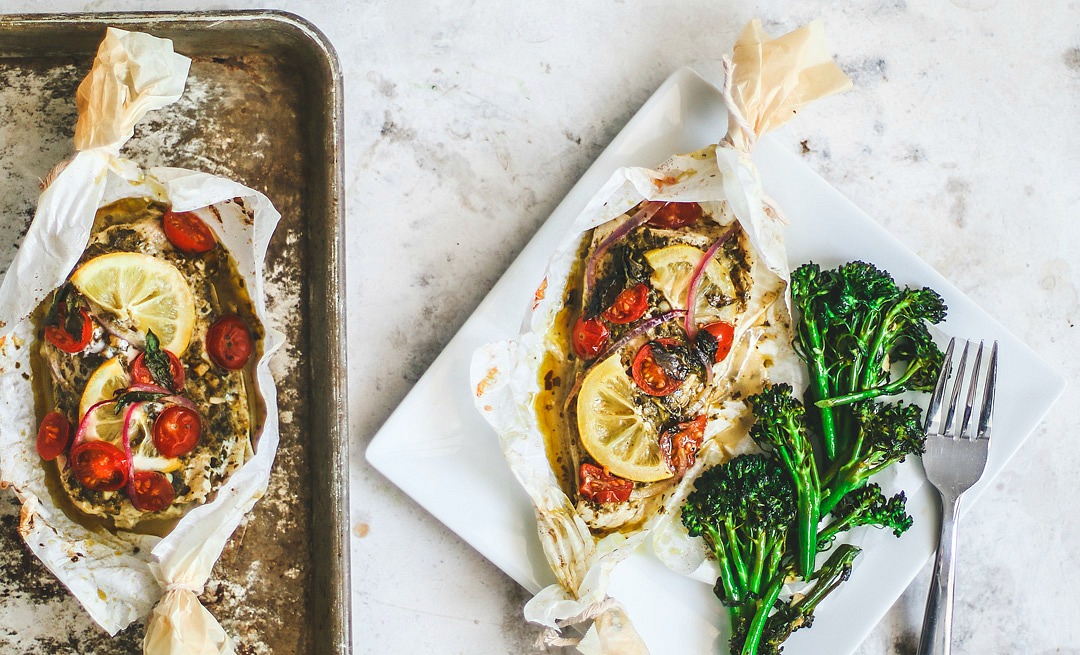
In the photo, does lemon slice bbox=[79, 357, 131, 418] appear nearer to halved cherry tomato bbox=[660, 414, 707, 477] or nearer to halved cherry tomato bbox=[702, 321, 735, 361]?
halved cherry tomato bbox=[660, 414, 707, 477]

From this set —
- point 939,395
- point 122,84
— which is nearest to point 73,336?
point 122,84

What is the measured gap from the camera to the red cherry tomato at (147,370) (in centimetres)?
218

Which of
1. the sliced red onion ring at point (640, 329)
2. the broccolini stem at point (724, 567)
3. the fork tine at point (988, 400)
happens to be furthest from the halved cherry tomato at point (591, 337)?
the fork tine at point (988, 400)

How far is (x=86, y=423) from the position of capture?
2150mm

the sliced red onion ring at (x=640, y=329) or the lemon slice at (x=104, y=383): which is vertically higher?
the sliced red onion ring at (x=640, y=329)

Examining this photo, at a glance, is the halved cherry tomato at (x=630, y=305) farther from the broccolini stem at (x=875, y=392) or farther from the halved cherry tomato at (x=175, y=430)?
the halved cherry tomato at (x=175, y=430)

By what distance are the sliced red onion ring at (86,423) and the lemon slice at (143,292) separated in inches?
9.5

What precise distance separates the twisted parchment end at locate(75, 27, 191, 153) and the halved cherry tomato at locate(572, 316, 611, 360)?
4.23 feet

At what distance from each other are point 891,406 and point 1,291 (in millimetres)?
2507

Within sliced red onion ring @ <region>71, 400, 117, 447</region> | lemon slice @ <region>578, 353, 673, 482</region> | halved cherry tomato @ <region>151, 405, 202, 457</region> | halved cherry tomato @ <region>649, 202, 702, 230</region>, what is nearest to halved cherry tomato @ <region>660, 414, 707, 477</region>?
lemon slice @ <region>578, 353, 673, 482</region>

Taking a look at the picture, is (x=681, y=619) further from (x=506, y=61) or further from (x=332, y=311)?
(x=506, y=61)

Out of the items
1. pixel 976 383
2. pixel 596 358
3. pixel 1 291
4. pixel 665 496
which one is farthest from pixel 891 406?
pixel 1 291

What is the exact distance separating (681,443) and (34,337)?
1.90m

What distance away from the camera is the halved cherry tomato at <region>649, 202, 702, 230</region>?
2.33m
